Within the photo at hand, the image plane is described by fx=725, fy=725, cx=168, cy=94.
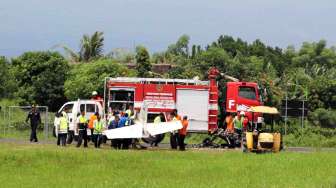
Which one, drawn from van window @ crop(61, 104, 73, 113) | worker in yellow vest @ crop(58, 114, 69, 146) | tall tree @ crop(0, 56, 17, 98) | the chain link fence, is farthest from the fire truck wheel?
tall tree @ crop(0, 56, 17, 98)

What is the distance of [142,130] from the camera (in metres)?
29.4

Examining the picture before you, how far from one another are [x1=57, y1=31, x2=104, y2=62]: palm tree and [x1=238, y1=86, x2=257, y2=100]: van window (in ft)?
110

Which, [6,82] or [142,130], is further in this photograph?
[6,82]

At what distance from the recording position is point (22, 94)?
56531 mm

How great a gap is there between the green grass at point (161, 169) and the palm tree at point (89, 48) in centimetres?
4330

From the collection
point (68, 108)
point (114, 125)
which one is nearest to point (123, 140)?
point (114, 125)

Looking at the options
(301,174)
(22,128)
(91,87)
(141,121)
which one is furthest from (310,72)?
(301,174)

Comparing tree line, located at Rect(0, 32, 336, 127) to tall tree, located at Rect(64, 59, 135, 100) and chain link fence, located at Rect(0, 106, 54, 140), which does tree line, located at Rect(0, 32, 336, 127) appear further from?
chain link fence, located at Rect(0, 106, 54, 140)

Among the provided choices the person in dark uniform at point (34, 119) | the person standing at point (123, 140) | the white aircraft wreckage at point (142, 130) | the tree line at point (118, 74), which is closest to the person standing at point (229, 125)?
the white aircraft wreckage at point (142, 130)

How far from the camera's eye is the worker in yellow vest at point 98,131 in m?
30.1

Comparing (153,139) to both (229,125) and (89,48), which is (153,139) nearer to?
(229,125)

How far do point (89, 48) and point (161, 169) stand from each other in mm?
48349

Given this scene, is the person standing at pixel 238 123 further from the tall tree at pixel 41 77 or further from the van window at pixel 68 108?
the tall tree at pixel 41 77

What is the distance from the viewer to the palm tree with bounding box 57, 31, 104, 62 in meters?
68.6
